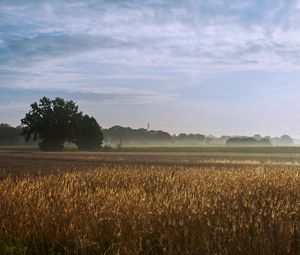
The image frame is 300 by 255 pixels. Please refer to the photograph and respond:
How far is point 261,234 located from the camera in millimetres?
8219

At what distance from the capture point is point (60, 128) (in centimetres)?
7762

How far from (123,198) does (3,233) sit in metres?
2.48

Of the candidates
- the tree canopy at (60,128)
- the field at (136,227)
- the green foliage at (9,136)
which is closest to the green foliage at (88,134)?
the tree canopy at (60,128)

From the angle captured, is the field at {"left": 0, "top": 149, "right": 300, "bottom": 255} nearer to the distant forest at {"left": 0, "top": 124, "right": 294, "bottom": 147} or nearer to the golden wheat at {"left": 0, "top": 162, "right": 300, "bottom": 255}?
the golden wheat at {"left": 0, "top": 162, "right": 300, "bottom": 255}

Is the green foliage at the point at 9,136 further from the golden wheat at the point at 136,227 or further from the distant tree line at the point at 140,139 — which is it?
the golden wheat at the point at 136,227

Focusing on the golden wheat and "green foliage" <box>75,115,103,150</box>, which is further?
"green foliage" <box>75,115,103,150</box>

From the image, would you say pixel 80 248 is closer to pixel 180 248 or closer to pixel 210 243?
pixel 180 248

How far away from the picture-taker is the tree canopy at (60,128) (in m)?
77.4

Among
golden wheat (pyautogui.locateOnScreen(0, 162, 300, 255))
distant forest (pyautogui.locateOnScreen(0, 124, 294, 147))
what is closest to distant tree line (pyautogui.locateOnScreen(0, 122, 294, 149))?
distant forest (pyautogui.locateOnScreen(0, 124, 294, 147))

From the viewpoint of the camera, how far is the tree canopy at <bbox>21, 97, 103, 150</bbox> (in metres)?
77.4

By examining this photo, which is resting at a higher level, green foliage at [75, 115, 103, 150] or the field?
green foliage at [75, 115, 103, 150]

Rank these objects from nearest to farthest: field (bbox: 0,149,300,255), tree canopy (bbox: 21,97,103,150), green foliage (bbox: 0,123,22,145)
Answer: field (bbox: 0,149,300,255), tree canopy (bbox: 21,97,103,150), green foliage (bbox: 0,123,22,145)

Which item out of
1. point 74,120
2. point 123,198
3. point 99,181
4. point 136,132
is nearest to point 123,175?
point 99,181

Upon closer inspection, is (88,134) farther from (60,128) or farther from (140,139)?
(140,139)
